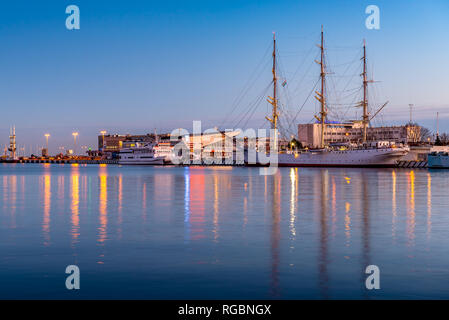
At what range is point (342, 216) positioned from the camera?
27.5m

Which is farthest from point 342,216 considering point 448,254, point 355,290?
point 355,290

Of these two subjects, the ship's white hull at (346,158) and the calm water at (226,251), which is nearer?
the calm water at (226,251)

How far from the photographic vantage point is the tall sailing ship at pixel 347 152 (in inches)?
5148

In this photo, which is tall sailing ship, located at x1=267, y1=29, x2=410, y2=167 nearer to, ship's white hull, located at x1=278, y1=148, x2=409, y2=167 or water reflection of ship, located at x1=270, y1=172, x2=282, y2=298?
ship's white hull, located at x1=278, y1=148, x2=409, y2=167

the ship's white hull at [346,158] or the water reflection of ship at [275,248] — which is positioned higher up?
the ship's white hull at [346,158]

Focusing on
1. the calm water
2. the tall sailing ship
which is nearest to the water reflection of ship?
the calm water

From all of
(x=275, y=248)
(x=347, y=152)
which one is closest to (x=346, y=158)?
(x=347, y=152)

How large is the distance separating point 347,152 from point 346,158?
64.7 inches

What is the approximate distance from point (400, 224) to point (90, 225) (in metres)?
14.7

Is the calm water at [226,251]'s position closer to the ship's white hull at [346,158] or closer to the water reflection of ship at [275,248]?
the water reflection of ship at [275,248]

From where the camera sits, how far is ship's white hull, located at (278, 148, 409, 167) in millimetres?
130375

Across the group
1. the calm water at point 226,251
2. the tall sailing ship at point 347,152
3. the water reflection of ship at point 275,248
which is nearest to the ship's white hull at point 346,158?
the tall sailing ship at point 347,152

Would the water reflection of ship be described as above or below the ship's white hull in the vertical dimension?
below
